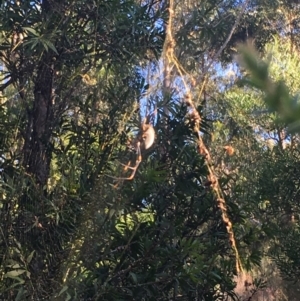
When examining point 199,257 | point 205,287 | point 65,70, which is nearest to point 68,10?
point 65,70

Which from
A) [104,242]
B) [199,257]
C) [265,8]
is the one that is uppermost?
[265,8]

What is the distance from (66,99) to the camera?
3.21 m

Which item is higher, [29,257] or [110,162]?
[110,162]

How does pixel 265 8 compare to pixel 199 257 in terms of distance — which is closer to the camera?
pixel 199 257

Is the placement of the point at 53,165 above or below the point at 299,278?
above

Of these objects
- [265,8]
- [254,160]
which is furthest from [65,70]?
[265,8]

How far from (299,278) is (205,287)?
6.28 ft

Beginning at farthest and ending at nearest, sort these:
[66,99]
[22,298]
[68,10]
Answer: [66,99]
[68,10]
[22,298]

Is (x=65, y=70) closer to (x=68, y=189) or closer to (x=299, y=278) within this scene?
(x=68, y=189)

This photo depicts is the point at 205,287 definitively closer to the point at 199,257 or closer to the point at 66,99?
the point at 199,257

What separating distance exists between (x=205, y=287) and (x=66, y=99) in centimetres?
125

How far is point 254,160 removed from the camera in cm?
→ 608

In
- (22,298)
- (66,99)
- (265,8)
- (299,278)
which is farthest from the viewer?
(265,8)

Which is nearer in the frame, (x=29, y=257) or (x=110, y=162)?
(x=29, y=257)
